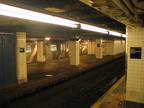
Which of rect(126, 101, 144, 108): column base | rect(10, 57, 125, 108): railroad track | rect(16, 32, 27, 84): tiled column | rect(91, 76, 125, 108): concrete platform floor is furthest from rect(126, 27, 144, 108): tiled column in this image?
rect(16, 32, 27, 84): tiled column

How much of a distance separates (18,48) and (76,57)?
657 centimetres

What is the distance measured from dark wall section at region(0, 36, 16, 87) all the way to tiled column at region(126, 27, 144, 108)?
20.1 ft

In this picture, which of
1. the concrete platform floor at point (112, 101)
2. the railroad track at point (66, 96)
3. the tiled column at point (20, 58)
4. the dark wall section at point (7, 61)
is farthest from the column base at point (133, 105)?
the dark wall section at point (7, 61)

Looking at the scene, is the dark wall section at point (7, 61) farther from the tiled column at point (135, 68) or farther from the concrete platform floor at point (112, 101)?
the tiled column at point (135, 68)

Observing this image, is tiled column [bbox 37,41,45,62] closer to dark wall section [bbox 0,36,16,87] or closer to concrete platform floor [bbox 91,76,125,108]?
dark wall section [bbox 0,36,16,87]

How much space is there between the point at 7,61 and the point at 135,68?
21.2 ft

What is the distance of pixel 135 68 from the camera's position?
197 inches

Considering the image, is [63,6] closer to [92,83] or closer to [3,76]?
[3,76]

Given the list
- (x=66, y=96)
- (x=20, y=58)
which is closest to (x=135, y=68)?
(x=66, y=96)

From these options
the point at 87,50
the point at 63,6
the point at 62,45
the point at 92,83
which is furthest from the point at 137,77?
the point at 87,50

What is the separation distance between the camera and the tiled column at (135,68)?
487 cm

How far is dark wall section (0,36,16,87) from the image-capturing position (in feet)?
25.0

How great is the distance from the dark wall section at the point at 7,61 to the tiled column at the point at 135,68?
6.12m

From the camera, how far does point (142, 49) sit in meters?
4.84
